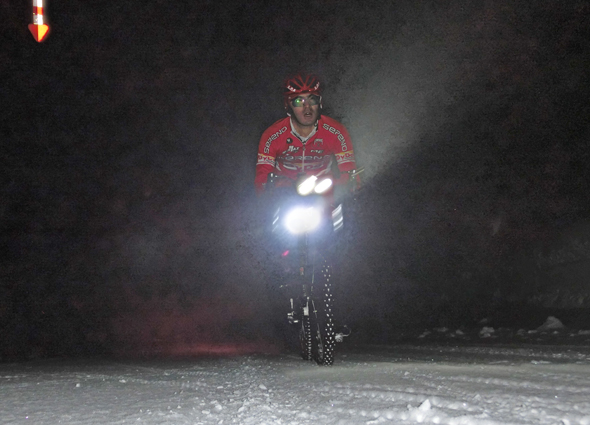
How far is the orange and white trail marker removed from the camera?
53.8 feet

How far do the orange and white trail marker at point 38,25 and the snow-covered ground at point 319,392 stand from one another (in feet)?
47.0

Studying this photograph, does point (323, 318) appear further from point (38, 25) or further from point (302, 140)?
point (38, 25)

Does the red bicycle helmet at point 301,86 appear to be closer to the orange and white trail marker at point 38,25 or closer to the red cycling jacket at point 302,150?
the red cycling jacket at point 302,150

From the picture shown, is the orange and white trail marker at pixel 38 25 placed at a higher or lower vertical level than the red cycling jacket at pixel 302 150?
higher

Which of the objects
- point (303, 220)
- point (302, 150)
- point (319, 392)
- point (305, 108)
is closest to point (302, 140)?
point (302, 150)

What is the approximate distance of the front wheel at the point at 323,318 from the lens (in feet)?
18.0

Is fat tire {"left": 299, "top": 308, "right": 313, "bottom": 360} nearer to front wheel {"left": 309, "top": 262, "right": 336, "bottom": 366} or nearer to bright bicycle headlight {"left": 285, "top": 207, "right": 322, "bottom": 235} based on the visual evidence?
front wheel {"left": 309, "top": 262, "right": 336, "bottom": 366}

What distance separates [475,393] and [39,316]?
1444 cm

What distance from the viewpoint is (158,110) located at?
21656 mm

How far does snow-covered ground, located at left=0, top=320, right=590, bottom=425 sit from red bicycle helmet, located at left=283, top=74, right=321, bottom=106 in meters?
2.96

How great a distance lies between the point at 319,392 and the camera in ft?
12.5

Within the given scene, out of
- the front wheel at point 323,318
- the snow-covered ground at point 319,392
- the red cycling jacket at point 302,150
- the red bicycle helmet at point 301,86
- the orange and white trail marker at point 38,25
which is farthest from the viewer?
the orange and white trail marker at point 38,25

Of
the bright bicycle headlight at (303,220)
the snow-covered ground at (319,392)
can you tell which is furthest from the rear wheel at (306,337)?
the bright bicycle headlight at (303,220)

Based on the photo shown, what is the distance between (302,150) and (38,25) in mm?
14426
